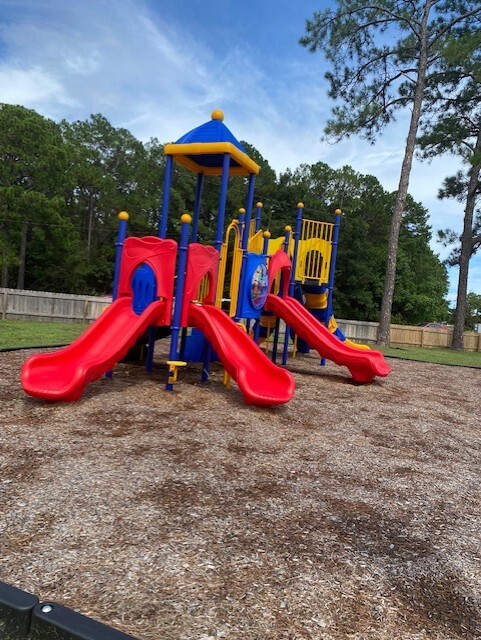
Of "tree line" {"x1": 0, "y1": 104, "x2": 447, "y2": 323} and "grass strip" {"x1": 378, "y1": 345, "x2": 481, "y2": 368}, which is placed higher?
"tree line" {"x1": 0, "y1": 104, "x2": 447, "y2": 323}

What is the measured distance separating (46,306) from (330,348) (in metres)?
14.2

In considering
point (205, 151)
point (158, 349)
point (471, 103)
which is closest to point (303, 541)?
point (205, 151)

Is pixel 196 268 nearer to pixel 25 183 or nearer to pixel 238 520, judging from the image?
pixel 238 520

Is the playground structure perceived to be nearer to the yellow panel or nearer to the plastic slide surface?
the plastic slide surface

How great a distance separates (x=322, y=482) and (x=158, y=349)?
779cm

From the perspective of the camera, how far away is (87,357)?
17.5 feet

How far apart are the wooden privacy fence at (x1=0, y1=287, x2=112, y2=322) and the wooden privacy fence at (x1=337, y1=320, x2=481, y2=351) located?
11.3 metres

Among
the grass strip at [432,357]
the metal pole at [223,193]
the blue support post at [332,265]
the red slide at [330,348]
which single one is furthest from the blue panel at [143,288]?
the grass strip at [432,357]

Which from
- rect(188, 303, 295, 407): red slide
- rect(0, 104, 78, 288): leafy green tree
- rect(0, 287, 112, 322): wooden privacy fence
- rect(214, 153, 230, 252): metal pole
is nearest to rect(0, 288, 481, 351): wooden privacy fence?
rect(0, 287, 112, 322): wooden privacy fence

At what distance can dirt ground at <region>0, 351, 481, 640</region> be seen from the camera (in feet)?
6.42

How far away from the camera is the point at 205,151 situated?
655 cm

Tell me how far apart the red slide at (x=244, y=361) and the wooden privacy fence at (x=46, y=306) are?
45.0 feet

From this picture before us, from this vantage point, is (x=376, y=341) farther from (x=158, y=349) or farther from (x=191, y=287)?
(x=191, y=287)

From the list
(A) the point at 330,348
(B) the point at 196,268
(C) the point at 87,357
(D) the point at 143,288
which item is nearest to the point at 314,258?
(A) the point at 330,348
